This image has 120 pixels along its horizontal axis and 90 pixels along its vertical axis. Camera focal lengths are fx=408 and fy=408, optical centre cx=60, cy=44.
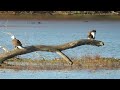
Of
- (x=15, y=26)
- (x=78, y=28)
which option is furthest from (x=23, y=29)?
(x=78, y=28)

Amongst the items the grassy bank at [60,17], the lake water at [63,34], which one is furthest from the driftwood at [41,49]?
the grassy bank at [60,17]

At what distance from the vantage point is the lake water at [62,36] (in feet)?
14.9

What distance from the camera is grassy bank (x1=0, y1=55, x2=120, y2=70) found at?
4.64m

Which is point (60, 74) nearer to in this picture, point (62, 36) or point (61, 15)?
point (62, 36)

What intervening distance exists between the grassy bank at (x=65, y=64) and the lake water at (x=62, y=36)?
0.22ft

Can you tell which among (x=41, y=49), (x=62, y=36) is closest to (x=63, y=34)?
(x=62, y=36)

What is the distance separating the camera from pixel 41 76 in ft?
→ 14.3

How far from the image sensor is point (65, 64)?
4.64 meters

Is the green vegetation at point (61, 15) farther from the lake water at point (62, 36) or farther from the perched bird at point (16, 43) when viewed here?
the perched bird at point (16, 43)

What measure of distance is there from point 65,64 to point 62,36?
34cm
